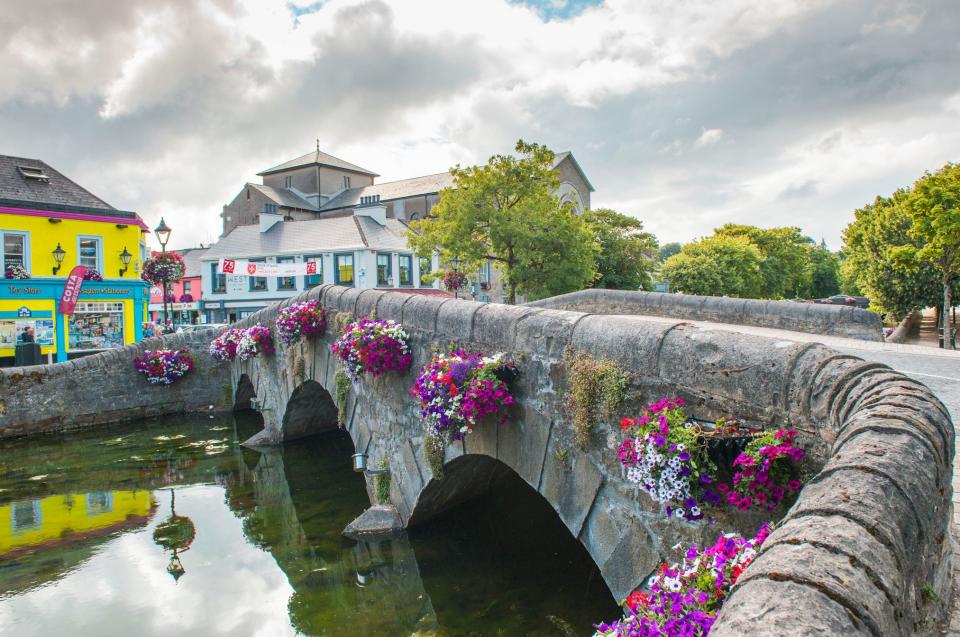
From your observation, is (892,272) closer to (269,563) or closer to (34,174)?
(269,563)

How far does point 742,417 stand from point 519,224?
17770 millimetres

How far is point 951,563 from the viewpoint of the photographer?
2695 mm

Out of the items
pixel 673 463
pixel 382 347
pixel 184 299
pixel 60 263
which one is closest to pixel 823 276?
pixel 184 299

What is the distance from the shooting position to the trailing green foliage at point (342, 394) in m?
9.12

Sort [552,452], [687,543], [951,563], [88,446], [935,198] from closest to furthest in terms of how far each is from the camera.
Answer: [951,563] < [687,543] < [552,452] < [88,446] < [935,198]

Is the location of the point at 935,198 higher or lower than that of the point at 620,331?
higher

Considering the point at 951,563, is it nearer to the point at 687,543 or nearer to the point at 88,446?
the point at 687,543

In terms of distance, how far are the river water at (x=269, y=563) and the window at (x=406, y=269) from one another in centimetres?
2585

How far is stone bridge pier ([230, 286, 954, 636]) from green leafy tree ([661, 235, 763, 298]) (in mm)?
29329

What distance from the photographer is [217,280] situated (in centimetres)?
3784

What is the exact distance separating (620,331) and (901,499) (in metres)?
2.39

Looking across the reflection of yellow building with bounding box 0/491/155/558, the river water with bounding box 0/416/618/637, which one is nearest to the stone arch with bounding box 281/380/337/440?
the river water with bounding box 0/416/618/637

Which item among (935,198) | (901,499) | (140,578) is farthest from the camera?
(935,198)

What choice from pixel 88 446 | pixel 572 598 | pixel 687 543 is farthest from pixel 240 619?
pixel 88 446
